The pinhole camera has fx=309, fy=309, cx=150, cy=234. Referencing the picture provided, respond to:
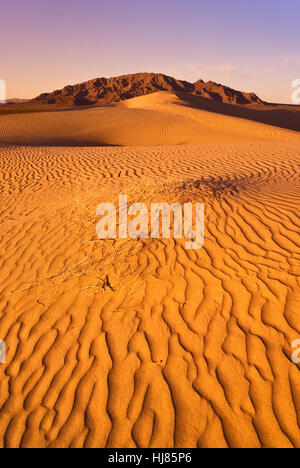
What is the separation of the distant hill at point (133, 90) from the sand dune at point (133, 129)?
4569 centimetres

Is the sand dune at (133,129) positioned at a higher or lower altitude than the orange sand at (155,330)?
higher

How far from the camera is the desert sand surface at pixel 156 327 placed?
2.41 m

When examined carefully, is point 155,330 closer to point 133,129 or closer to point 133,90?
point 133,129

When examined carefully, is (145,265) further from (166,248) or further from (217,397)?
(217,397)

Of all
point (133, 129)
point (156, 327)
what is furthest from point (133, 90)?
point (156, 327)

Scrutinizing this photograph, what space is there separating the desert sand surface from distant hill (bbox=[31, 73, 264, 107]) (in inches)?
2710

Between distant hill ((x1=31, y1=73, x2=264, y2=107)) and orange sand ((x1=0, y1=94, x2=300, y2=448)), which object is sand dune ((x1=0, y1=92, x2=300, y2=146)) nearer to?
orange sand ((x1=0, y1=94, x2=300, y2=448))

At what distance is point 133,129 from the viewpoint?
22.2 m

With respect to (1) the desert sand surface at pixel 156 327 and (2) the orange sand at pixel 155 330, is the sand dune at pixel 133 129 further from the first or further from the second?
(2) the orange sand at pixel 155 330

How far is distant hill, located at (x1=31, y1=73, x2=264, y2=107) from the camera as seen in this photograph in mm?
82312

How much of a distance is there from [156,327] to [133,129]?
20901 mm

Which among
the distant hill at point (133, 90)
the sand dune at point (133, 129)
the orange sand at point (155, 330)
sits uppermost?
the distant hill at point (133, 90)

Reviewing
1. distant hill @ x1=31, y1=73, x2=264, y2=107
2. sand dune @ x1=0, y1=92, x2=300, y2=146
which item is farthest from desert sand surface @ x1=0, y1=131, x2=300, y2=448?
distant hill @ x1=31, y1=73, x2=264, y2=107

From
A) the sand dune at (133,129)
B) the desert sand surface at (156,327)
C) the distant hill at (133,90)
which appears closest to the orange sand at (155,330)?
the desert sand surface at (156,327)
